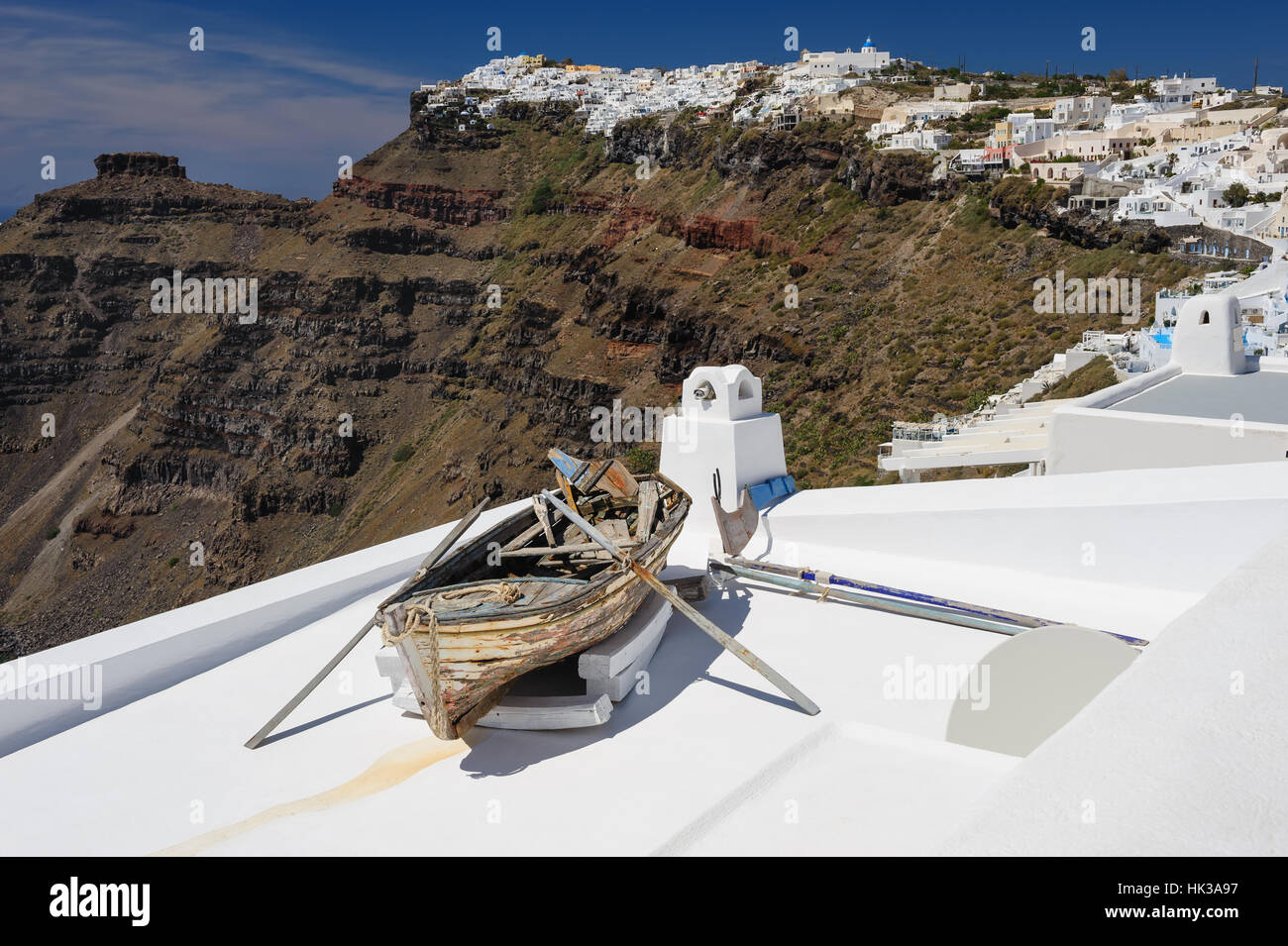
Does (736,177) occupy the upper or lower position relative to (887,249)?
upper

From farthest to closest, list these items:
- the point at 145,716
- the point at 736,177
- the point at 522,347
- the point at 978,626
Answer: the point at 522,347
the point at 736,177
the point at 978,626
the point at 145,716

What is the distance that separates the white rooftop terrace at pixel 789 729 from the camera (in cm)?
137

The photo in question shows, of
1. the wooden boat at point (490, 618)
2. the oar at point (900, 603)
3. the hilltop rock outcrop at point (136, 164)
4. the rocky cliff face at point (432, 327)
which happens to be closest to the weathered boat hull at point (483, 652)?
the wooden boat at point (490, 618)

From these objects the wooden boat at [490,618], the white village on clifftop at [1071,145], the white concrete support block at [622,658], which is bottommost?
the white concrete support block at [622,658]

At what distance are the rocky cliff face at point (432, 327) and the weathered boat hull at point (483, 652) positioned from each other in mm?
17513

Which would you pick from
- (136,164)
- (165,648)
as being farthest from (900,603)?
(136,164)

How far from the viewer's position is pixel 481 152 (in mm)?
58844

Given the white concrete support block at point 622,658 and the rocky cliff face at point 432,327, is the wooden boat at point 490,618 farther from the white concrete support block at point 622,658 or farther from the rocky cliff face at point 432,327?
the rocky cliff face at point 432,327

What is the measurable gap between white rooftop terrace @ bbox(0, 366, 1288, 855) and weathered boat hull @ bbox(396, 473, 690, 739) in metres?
0.17

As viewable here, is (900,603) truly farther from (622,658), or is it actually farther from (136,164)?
(136,164)

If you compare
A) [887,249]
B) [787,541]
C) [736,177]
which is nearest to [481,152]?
[736,177]

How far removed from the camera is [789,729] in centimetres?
287
